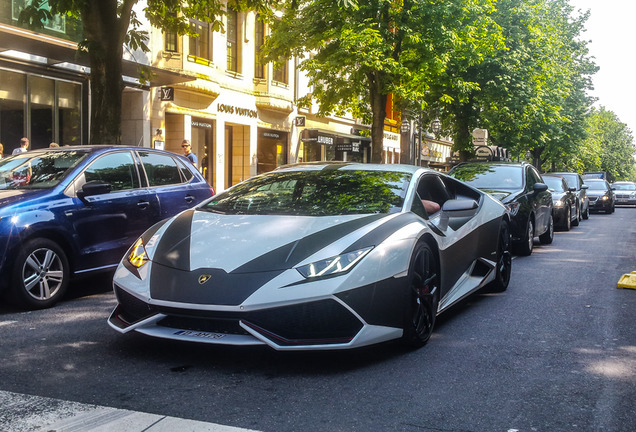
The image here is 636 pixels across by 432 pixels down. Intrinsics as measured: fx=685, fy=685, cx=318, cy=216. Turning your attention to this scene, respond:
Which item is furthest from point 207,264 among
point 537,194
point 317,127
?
point 317,127

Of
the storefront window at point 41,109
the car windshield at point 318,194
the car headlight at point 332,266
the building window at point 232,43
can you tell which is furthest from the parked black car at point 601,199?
the car headlight at point 332,266

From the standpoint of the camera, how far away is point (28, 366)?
4191 millimetres

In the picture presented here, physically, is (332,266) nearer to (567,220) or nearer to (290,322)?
(290,322)

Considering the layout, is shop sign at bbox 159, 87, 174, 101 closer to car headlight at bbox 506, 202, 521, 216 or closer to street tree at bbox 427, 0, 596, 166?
street tree at bbox 427, 0, 596, 166

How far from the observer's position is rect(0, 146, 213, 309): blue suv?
6.02 m

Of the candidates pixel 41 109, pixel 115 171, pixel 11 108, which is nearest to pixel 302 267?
pixel 115 171

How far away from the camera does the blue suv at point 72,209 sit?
19.7 feet

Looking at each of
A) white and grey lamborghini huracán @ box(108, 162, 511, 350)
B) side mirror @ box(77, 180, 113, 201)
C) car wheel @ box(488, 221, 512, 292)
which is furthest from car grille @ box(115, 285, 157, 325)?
car wheel @ box(488, 221, 512, 292)

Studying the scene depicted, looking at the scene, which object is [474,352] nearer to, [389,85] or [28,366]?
[28,366]

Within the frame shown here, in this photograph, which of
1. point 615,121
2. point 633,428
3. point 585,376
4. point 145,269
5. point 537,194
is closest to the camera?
point 633,428

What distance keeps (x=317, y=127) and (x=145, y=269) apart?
28298mm

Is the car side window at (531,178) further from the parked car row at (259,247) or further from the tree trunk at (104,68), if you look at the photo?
the tree trunk at (104,68)

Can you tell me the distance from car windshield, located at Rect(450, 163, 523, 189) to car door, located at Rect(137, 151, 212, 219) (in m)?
5.08

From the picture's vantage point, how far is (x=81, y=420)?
3.23 m
